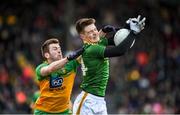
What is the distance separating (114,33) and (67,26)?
12.3m

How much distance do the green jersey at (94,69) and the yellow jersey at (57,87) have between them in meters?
0.67

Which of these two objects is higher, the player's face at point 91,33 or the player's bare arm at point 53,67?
the player's face at point 91,33

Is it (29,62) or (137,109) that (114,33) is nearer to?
(137,109)

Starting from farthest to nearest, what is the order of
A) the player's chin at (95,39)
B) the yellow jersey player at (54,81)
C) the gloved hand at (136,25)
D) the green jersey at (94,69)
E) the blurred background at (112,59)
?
the blurred background at (112,59) → the yellow jersey player at (54,81) → the player's chin at (95,39) → the green jersey at (94,69) → the gloved hand at (136,25)

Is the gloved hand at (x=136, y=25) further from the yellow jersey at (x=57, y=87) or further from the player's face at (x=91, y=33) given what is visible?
the yellow jersey at (x=57, y=87)

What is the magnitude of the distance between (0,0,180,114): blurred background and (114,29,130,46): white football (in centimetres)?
843

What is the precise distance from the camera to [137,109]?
21141 millimetres

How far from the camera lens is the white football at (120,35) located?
38.6ft

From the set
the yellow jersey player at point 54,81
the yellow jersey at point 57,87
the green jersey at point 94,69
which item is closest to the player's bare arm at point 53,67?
the yellow jersey player at point 54,81

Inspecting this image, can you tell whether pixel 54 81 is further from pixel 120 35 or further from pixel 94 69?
pixel 120 35

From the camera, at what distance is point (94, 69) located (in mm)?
12359

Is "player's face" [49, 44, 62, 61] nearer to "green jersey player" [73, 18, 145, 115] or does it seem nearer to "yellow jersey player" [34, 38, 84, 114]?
"yellow jersey player" [34, 38, 84, 114]

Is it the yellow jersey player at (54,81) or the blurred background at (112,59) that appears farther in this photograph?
the blurred background at (112,59)

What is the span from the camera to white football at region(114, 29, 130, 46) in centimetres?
1177
